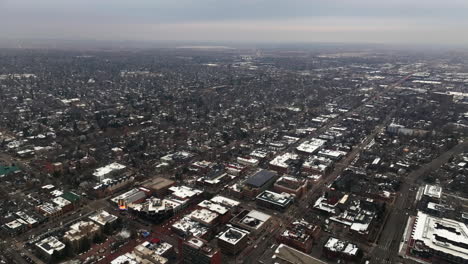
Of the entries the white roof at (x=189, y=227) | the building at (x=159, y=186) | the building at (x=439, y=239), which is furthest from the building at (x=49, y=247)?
the building at (x=439, y=239)

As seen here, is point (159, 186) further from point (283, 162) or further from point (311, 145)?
point (311, 145)

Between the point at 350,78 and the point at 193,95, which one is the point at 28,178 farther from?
the point at 350,78

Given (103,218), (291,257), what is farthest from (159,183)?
(291,257)

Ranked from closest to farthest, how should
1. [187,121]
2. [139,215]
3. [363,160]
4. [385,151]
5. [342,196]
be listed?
[139,215] < [342,196] < [363,160] < [385,151] < [187,121]

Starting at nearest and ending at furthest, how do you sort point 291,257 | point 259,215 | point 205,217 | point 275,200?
point 291,257 < point 205,217 < point 259,215 < point 275,200

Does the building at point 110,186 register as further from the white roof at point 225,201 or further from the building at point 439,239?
the building at point 439,239

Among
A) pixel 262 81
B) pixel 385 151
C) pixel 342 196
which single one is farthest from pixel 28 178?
pixel 262 81
